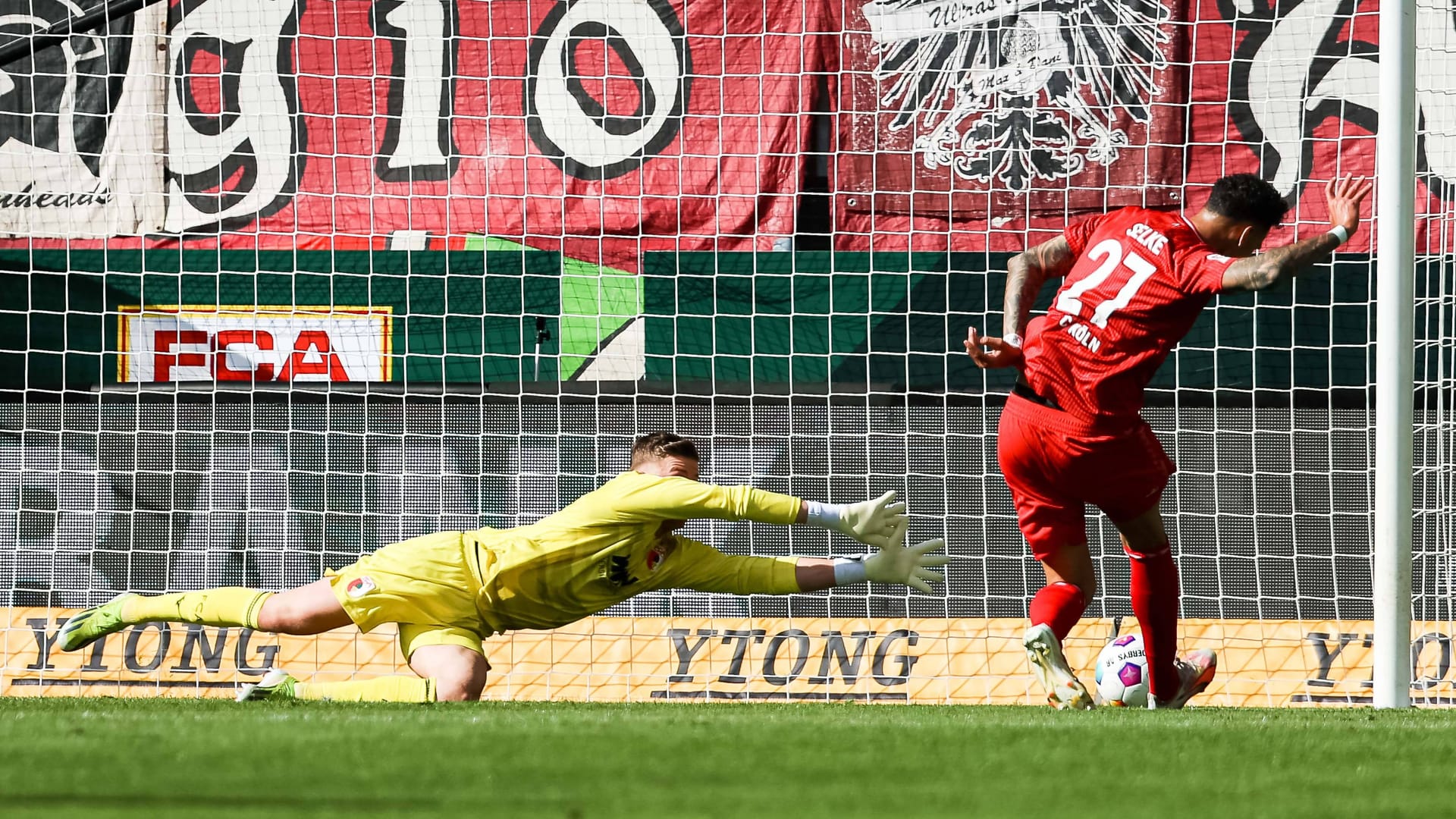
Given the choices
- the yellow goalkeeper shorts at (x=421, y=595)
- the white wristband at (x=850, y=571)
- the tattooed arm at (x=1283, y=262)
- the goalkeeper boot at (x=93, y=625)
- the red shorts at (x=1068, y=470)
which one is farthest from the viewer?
the goalkeeper boot at (x=93, y=625)

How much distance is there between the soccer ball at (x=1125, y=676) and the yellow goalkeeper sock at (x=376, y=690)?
1.97 metres

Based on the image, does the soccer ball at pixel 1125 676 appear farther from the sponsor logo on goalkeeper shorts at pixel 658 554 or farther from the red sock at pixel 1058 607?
the sponsor logo on goalkeeper shorts at pixel 658 554

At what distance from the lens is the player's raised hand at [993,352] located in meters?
4.55

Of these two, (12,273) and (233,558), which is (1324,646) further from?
(12,273)

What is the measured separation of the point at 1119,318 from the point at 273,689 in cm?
263

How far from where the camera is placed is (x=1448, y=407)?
256 inches

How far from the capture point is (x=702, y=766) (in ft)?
8.90

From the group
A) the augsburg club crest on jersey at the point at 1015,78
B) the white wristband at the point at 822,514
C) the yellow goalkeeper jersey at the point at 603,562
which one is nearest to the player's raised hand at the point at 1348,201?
the white wristband at the point at 822,514

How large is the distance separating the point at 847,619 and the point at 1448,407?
8.02 ft

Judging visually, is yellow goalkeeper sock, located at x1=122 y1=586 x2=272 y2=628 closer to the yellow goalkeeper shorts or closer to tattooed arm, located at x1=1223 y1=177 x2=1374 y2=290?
the yellow goalkeeper shorts

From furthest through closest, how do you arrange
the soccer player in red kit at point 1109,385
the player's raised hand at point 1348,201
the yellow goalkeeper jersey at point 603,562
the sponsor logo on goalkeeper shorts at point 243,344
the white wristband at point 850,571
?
the sponsor logo on goalkeeper shorts at point 243,344
the white wristband at point 850,571
the yellow goalkeeper jersey at point 603,562
the soccer player in red kit at point 1109,385
the player's raised hand at point 1348,201

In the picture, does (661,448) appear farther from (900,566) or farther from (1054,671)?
(1054,671)

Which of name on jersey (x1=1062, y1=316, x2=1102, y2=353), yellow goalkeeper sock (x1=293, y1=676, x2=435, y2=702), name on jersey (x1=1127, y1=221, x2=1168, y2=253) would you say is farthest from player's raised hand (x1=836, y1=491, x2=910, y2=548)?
yellow goalkeeper sock (x1=293, y1=676, x2=435, y2=702)

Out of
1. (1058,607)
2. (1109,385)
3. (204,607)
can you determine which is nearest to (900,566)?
(1058,607)
